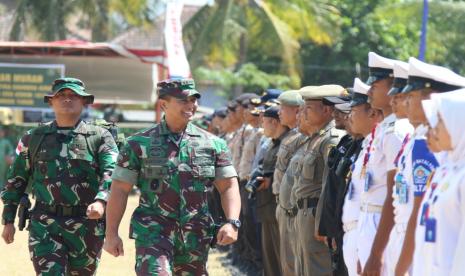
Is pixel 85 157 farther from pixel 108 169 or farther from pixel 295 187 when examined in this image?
pixel 295 187

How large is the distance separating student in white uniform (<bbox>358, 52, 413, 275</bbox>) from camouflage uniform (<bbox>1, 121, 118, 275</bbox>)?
7.51ft

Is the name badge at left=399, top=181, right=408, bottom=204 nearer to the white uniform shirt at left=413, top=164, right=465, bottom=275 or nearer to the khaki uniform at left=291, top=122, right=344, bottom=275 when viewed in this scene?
the white uniform shirt at left=413, top=164, right=465, bottom=275

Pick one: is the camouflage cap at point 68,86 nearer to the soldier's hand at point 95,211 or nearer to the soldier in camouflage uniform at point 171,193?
the soldier's hand at point 95,211

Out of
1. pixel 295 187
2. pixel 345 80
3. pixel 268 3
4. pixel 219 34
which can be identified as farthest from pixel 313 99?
pixel 345 80

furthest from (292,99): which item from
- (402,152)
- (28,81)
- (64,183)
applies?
(28,81)

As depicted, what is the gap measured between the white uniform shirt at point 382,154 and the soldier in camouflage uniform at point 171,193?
1.03 meters

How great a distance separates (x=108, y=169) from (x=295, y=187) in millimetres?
1681

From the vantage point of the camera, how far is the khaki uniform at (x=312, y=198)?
332 inches

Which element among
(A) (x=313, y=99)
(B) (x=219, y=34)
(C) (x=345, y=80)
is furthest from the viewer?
(C) (x=345, y=80)

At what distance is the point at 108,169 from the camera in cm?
809

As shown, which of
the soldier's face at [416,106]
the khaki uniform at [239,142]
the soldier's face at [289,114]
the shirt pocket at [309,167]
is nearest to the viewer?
the soldier's face at [416,106]

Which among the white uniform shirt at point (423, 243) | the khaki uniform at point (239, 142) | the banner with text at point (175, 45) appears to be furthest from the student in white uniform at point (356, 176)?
the banner with text at point (175, 45)

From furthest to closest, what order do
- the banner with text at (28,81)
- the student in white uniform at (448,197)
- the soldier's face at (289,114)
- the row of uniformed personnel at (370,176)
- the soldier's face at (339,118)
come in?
the banner with text at (28,81)
the soldier's face at (289,114)
the soldier's face at (339,118)
the row of uniformed personnel at (370,176)
the student in white uniform at (448,197)

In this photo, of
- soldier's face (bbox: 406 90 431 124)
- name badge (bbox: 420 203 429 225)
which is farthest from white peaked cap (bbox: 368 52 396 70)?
name badge (bbox: 420 203 429 225)
